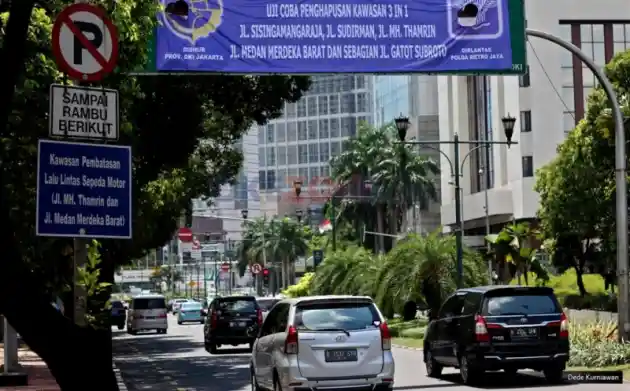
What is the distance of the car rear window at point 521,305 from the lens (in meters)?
20.3

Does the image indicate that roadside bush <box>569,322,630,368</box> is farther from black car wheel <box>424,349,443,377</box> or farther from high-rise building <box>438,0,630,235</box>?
high-rise building <box>438,0,630,235</box>

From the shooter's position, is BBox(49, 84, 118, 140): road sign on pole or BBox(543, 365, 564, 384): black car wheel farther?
BBox(543, 365, 564, 384): black car wheel

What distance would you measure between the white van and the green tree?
10.1m

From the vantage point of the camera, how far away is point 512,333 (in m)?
20.1

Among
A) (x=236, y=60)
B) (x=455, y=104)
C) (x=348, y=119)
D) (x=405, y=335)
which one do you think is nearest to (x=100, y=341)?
(x=236, y=60)

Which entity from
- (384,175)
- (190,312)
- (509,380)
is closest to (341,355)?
(509,380)

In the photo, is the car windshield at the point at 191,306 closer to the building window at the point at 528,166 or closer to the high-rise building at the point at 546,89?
the high-rise building at the point at 546,89

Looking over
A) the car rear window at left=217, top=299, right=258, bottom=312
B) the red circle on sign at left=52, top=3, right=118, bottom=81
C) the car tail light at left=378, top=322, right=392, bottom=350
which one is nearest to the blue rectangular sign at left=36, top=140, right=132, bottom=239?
the red circle on sign at left=52, top=3, right=118, bottom=81

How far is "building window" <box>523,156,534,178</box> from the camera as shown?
7944cm

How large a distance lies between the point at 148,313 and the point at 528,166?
32668 mm

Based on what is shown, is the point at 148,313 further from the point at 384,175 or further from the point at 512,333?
the point at 384,175

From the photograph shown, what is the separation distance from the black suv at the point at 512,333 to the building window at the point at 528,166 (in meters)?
59.6

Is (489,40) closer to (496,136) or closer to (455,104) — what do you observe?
(496,136)

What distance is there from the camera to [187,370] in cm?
2892
